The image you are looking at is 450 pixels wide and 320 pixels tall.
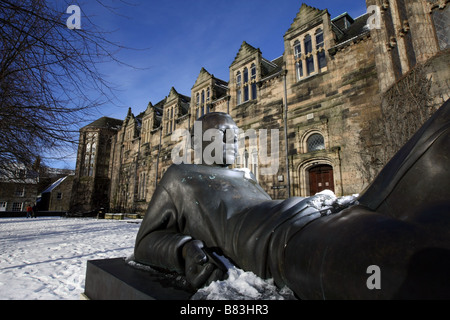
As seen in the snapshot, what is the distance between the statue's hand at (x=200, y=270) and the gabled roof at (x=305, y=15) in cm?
1231

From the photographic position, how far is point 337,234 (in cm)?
87

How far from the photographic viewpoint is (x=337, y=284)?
79cm

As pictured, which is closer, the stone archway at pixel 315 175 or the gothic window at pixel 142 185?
the stone archway at pixel 315 175

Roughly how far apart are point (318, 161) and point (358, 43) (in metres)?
4.80

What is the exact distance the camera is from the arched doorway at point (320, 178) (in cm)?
962

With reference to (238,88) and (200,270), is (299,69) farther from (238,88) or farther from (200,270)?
(200,270)

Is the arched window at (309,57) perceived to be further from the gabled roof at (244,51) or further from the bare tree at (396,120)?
the bare tree at (396,120)

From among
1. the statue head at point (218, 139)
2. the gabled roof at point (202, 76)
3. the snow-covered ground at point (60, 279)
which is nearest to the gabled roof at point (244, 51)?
the gabled roof at point (202, 76)

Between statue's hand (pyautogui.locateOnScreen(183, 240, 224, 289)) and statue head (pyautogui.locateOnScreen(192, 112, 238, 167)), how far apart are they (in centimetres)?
104

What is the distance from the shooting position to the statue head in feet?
7.28

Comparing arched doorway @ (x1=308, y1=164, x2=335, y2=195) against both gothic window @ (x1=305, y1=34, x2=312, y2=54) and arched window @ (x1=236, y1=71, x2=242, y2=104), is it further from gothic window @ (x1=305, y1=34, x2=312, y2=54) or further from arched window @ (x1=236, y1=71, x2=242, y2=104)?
arched window @ (x1=236, y1=71, x2=242, y2=104)

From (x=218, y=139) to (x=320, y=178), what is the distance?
876 centimetres
